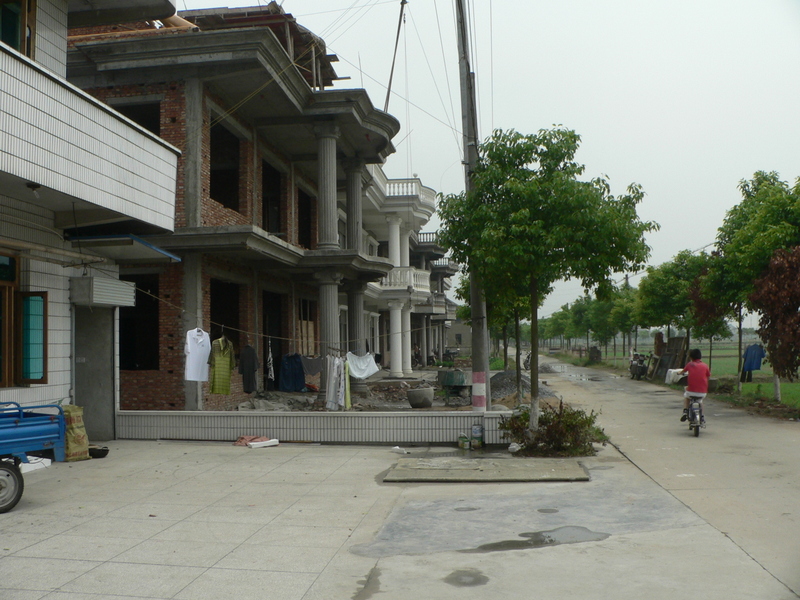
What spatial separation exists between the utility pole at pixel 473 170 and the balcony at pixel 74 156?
16.9ft

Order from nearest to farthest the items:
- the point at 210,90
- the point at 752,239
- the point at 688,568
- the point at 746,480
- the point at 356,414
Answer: the point at 688,568, the point at 746,480, the point at 356,414, the point at 210,90, the point at 752,239

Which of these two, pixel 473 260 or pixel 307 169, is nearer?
pixel 473 260

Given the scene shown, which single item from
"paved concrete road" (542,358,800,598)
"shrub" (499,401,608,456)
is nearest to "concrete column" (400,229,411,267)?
"paved concrete road" (542,358,800,598)

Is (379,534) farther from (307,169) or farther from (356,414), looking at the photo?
(307,169)

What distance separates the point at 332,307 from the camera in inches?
729

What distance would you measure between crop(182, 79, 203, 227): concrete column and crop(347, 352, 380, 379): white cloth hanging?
4.27 meters

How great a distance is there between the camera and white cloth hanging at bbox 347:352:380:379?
1520cm

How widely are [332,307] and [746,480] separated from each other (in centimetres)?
1122

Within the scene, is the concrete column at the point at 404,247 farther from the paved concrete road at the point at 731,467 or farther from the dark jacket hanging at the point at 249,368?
the dark jacket hanging at the point at 249,368

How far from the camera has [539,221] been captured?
11.3 metres

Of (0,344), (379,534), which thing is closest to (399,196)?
(0,344)

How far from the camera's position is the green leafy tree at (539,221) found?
11.4 meters

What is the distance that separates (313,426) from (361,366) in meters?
2.65

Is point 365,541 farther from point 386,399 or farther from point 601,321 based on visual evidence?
point 601,321
